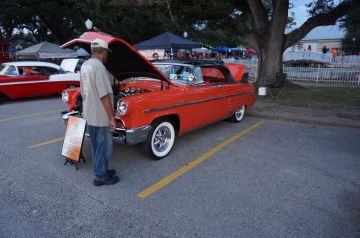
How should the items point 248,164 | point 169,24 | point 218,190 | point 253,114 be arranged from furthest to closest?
point 169,24
point 253,114
point 248,164
point 218,190

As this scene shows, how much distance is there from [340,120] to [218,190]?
4.81 m

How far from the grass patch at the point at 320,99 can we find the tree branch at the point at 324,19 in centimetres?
220

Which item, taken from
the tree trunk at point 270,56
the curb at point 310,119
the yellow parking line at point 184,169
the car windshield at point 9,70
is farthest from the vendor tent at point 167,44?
the yellow parking line at point 184,169

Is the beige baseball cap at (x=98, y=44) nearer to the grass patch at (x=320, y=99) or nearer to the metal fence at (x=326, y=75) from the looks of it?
the grass patch at (x=320, y=99)

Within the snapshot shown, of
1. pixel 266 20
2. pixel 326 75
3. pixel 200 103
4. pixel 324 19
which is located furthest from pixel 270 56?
pixel 200 103

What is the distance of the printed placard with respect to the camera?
13.1ft

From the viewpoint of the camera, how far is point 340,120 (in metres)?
6.87

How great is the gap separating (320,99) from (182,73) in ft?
21.1

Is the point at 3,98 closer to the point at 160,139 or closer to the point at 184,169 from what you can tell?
the point at 160,139

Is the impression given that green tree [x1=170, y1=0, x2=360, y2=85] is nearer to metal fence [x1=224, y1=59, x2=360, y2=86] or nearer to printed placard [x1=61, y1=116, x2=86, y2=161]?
metal fence [x1=224, y1=59, x2=360, y2=86]

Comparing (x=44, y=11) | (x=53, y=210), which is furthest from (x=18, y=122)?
(x=44, y=11)

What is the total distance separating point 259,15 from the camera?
11.4 metres

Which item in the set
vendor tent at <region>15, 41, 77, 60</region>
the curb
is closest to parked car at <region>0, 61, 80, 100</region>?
the curb

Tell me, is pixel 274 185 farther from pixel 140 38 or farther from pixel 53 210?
pixel 140 38
